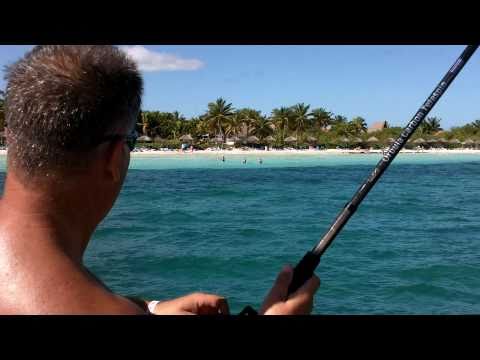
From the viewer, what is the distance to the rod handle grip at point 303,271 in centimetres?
91

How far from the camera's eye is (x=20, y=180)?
0.82 metres

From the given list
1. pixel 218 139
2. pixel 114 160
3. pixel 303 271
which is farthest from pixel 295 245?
pixel 218 139

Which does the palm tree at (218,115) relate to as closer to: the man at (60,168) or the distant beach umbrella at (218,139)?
the distant beach umbrella at (218,139)

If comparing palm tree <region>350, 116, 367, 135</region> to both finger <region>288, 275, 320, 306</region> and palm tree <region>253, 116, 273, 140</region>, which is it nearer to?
palm tree <region>253, 116, 273, 140</region>

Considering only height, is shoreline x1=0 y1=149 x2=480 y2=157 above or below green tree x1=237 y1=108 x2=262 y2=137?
below

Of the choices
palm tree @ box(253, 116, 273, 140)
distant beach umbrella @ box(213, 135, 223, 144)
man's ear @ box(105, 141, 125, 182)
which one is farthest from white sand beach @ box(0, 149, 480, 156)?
man's ear @ box(105, 141, 125, 182)

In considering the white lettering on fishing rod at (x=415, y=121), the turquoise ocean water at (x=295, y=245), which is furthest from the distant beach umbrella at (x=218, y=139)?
the white lettering on fishing rod at (x=415, y=121)

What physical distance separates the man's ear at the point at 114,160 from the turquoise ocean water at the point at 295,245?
298 inches

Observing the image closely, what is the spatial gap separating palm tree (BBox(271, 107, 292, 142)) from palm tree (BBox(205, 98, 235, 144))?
4.94 metres

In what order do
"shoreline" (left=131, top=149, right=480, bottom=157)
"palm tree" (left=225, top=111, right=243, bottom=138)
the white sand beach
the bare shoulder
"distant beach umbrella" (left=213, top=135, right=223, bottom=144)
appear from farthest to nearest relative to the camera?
"palm tree" (left=225, top=111, right=243, bottom=138)
"distant beach umbrella" (left=213, top=135, right=223, bottom=144)
the white sand beach
"shoreline" (left=131, top=149, right=480, bottom=157)
the bare shoulder

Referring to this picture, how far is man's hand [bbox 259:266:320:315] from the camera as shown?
861mm

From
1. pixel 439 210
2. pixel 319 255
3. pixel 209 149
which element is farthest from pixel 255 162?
pixel 319 255

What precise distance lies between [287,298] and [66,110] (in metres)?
0.45
